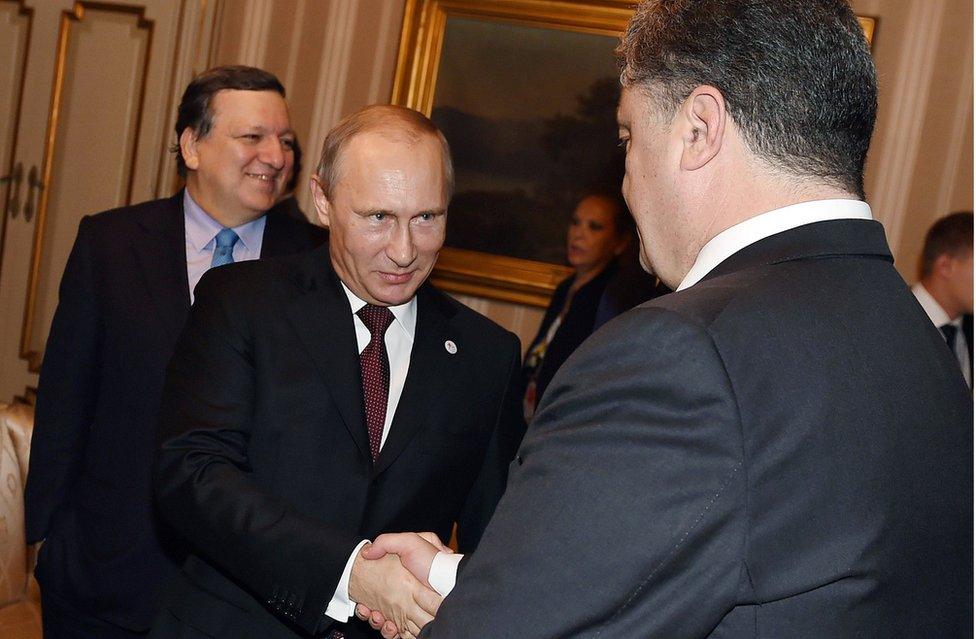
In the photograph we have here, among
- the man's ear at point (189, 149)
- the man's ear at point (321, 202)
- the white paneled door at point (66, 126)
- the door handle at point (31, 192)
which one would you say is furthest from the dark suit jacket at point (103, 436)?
the door handle at point (31, 192)

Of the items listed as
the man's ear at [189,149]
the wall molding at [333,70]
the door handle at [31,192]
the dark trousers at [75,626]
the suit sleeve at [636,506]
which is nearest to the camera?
the suit sleeve at [636,506]

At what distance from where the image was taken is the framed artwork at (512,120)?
195 inches

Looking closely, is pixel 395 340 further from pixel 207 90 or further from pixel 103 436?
pixel 207 90

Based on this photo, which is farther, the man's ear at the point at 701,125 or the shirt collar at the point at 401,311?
the shirt collar at the point at 401,311

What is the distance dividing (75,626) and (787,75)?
2.19 m

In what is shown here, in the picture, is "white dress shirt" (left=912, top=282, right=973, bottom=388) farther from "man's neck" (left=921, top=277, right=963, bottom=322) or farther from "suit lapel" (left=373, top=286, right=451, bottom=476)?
"suit lapel" (left=373, top=286, right=451, bottom=476)

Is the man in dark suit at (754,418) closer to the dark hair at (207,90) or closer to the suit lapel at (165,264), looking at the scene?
the suit lapel at (165,264)

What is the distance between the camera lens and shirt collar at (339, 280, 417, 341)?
216cm

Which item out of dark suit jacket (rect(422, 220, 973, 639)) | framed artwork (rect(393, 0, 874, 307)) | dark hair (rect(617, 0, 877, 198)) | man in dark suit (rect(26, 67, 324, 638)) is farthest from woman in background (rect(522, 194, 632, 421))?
dark suit jacket (rect(422, 220, 973, 639))

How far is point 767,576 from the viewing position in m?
1.03

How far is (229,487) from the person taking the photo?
185cm

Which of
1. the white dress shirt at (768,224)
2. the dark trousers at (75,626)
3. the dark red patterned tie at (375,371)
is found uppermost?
the white dress shirt at (768,224)

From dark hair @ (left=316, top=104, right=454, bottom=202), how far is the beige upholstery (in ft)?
4.05

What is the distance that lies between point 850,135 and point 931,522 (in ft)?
1.38
